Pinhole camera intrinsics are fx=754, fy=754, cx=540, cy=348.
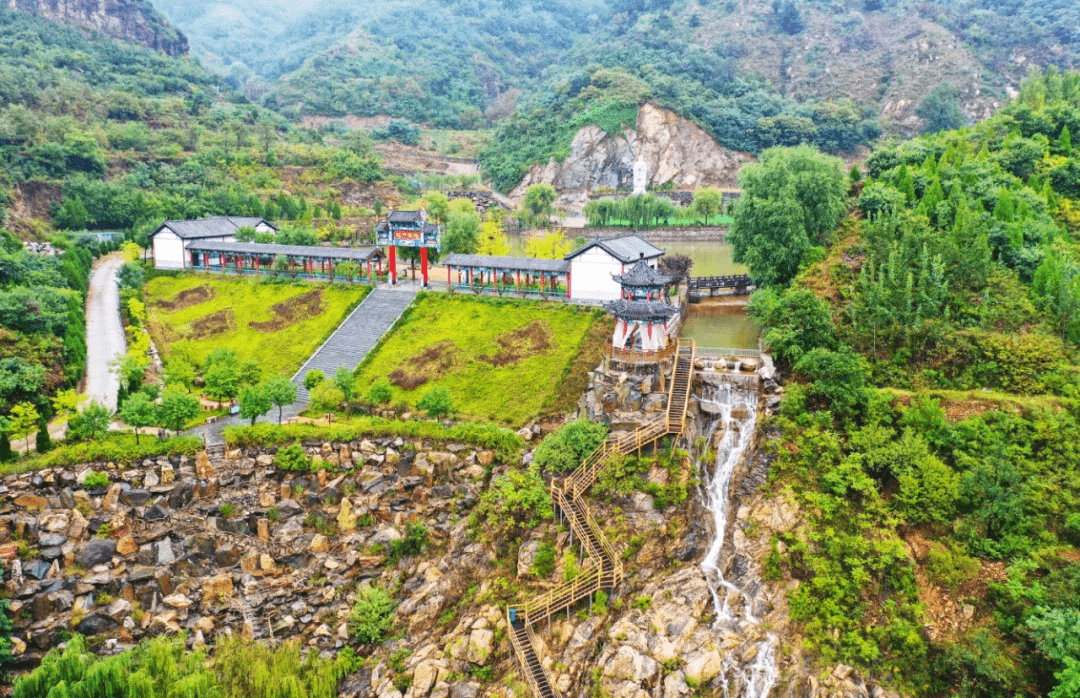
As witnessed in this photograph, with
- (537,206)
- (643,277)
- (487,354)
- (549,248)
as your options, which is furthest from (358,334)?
(537,206)

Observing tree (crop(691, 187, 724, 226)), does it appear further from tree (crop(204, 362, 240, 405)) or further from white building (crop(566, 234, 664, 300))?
tree (crop(204, 362, 240, 405))

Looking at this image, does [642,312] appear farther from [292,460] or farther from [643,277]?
[292,460]

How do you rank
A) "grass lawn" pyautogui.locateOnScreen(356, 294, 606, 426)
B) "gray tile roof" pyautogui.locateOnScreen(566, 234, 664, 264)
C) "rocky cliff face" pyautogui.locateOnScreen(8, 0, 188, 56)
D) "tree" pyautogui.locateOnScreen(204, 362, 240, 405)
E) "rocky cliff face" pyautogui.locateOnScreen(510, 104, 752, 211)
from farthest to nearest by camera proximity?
"rocky cliff face" pyautogui.locateOnScreen(8, 0, 188, 56) < "rocky cliff face" pyautogui.locateOnScreen(510, 104, 752, 211) < "gray tile roof" pyautogui.locateOnScreen(566, 234, 664, 264) < "grass lawn" pyautogui.locateOnScreen(356, 294, 606, 426) < "tree" pyautogui.locateOnScreen(204, 362, 240, 405)

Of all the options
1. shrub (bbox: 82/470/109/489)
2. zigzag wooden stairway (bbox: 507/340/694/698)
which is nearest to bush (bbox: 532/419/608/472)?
zigzag wooden stairway (bbox: 507/340/694/698)

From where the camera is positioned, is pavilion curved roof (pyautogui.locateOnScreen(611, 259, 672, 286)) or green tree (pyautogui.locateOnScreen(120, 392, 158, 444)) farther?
pavilion curved roof (pyautogui.locateOnScreen(611, 259, 672, 286))

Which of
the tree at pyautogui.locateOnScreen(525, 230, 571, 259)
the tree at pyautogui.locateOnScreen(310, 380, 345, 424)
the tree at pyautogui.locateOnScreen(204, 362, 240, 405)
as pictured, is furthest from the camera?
the tree at pyautogui.locateOnScreen(525, 230, 571, 259)

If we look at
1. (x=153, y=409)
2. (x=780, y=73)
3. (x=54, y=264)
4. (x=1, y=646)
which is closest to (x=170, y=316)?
(x=54, y=264)

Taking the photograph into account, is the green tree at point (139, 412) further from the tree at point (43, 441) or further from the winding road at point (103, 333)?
the winding road at point (103, 333)
